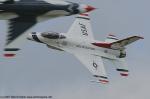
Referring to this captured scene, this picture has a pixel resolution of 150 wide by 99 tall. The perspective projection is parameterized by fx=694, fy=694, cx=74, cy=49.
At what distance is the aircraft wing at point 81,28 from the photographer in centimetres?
6525

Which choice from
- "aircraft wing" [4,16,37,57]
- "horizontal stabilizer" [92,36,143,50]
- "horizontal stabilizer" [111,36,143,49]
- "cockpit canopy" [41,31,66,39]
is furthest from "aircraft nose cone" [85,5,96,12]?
"cockpit canopy" [41,31,66,39]

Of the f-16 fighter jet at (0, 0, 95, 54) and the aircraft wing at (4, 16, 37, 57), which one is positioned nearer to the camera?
the aircraft wing at (4, 16, 37, 57)

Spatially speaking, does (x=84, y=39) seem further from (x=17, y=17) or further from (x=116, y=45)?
(x=17, y=17)

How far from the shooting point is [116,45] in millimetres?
63969

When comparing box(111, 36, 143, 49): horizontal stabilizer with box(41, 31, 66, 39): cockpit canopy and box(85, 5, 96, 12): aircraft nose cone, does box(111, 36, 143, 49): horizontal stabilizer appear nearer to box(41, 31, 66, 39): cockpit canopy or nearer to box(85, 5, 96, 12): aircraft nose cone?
box(41, 31, 66, 39): cockpit canopy

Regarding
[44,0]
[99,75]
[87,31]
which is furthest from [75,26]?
[44,0]

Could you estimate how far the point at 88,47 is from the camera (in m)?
64.3

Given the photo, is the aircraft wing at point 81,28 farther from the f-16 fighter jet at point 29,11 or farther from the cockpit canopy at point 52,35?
the f-16 fighter jet at point 29,11

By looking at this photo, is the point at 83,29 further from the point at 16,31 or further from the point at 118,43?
the point at 16,31

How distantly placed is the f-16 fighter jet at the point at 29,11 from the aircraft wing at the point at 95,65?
24.3 feet

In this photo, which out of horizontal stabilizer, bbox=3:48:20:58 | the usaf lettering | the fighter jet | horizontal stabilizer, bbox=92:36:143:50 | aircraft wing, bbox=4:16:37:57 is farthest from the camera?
the usaf lettering

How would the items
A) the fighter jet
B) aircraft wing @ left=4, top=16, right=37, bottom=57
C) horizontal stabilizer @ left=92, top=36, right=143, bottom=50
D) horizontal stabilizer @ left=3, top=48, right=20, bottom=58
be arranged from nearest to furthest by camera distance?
horizontal stabilizer @ left=3, top=48, right=20, bottom=58, aircraft wing @ left=4, top=16, right=37, bottom=57, horizontal stabilizer @ left=92, top=36, right=143, bottom=50, the fighter jet

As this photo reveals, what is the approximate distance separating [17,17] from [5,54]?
12.0 ft

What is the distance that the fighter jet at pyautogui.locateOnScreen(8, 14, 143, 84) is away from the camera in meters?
63.1
